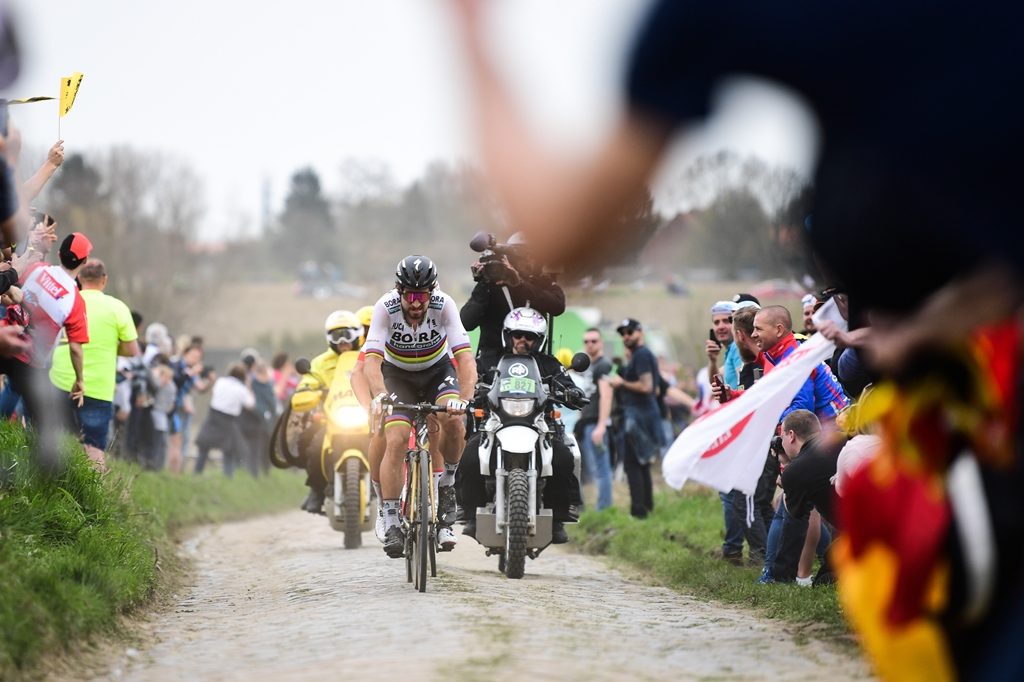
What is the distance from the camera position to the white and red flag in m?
10.4

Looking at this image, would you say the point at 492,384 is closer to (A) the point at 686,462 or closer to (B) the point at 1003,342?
(A) the point at 686,462

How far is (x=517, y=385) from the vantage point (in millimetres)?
11961

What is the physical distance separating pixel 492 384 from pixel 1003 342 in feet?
29.2

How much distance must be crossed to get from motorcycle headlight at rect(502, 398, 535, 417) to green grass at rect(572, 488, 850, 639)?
5.38 ft

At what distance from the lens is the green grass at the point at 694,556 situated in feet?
31.3

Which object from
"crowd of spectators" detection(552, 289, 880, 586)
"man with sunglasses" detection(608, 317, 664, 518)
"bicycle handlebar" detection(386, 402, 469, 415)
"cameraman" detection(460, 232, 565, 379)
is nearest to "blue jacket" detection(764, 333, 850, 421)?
"crowd of spectators" detection(552, 289, 880, 586)

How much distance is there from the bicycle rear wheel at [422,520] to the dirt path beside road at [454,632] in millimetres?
166

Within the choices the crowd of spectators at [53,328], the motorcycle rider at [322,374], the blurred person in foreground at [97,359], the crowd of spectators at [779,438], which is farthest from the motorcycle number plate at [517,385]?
the motorcycle rider at [322,374]

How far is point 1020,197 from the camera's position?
3023 mm

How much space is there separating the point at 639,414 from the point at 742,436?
7925mm

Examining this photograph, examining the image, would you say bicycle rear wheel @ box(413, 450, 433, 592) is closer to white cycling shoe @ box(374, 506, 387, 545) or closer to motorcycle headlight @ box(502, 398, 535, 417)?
white cycling shoe @ box(374, 506, 387, 545)

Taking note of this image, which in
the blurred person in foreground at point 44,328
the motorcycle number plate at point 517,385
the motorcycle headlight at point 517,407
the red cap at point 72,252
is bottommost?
the motorcycle headlight at point 517,407

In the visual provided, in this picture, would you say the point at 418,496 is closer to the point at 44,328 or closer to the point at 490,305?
the point at 490,305

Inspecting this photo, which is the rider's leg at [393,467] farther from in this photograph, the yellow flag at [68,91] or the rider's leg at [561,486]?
the yellow flag at [68,91]
